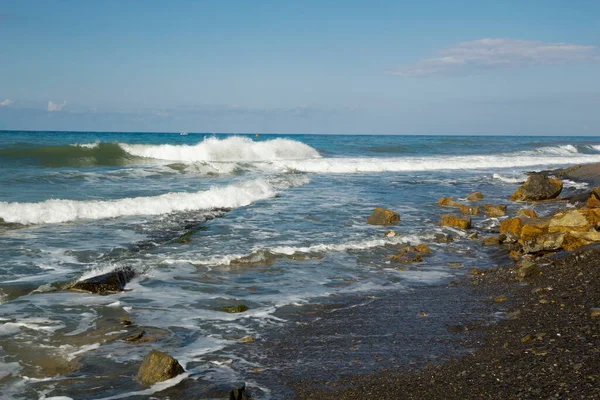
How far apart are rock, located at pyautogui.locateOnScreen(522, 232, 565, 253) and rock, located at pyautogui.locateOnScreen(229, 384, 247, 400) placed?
20.9 feet

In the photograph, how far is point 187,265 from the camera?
29.7ft

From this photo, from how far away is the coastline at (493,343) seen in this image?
4234mm

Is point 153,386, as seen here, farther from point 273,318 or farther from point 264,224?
point 264,224

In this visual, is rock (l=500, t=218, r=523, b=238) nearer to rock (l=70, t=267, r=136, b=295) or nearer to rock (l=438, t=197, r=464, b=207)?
rock (l=438, t=197, r=464, b=207)

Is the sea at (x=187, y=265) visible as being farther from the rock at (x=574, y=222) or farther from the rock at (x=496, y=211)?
the rock at (x=574, y=222)

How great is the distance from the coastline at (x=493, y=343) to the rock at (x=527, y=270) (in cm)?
3

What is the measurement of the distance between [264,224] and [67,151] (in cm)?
2036

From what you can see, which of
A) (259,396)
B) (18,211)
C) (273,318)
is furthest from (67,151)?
(259,396)

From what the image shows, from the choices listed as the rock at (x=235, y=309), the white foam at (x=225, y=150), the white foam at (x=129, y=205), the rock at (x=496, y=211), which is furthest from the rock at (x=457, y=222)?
the white foam at (x=225, y=150)

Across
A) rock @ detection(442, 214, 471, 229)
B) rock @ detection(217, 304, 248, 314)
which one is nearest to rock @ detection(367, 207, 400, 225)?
rock @ detection(442, 214, 471, 229)

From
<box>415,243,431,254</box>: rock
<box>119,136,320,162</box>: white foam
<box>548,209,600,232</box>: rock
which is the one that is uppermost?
<box>119,136,320,162</box>: white foam

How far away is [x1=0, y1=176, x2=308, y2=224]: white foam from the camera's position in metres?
13.0

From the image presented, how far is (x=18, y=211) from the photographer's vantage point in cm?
1295

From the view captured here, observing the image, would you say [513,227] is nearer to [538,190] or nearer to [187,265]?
[538,190]
